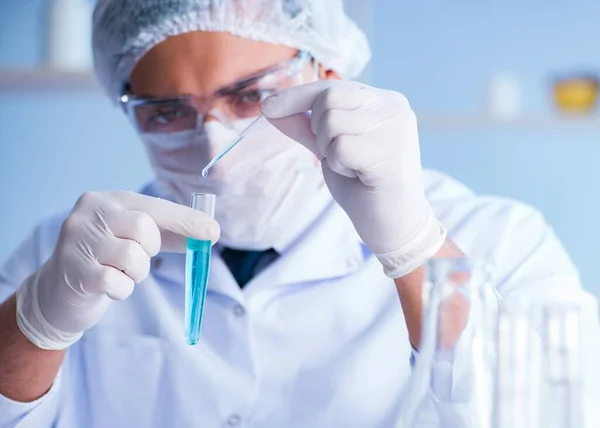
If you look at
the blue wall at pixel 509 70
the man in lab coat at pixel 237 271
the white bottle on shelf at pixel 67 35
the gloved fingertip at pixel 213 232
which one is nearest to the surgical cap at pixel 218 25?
the man in lab coat at pixel 237 271

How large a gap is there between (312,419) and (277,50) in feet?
2.12

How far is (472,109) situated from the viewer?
2883 mm

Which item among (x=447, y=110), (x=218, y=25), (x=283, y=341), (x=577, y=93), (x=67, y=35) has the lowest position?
(x=447, y=110)

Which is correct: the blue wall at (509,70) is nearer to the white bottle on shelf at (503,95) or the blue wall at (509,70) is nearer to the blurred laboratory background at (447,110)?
the blurred laboratory background at (447,110)

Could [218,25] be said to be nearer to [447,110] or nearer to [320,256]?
[320,256]

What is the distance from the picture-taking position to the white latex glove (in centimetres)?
95

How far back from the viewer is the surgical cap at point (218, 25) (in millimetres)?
1297

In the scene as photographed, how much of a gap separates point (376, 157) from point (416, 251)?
0.14m

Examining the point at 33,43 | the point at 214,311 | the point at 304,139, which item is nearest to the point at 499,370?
the point at 304,139

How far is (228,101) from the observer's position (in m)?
1.28

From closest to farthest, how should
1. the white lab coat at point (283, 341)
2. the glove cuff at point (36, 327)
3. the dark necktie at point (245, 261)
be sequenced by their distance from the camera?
the glove cuff at point (36, 327) → the white lab coat at point (283, 341) → the dark necktie at point (245, 261)

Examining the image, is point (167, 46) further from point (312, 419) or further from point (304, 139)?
point (312, 419)

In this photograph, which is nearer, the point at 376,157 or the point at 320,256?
the point at 376,157

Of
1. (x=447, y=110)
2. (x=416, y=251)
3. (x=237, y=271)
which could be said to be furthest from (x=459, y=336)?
(x=447, y=110)
